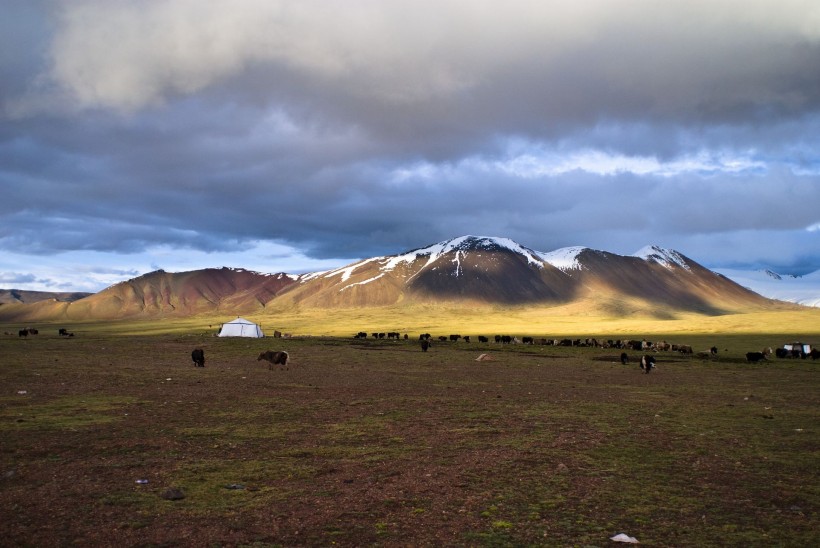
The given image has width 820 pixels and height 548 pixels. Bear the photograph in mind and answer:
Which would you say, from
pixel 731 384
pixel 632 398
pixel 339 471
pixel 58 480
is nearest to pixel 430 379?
pixel 632 398

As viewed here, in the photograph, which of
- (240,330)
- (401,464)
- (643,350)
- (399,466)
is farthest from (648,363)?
(240,330)

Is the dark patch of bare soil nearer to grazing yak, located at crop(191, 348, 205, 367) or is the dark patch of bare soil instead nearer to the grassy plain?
the grassy plain

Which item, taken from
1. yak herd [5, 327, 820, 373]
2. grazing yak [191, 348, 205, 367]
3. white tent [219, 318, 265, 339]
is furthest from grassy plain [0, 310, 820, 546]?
white tent [219, 318, 265, 339]

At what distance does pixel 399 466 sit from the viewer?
40.9 feet

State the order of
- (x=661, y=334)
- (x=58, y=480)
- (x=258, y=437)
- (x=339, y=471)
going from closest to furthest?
(x=58, y=480), (x=339, y=471), (x=258, y=437), (x=661, y=334)

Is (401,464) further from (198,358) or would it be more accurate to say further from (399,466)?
(198,358)

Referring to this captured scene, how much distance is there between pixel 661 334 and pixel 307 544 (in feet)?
302

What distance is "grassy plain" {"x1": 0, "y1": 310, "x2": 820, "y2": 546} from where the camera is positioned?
8.74 metres

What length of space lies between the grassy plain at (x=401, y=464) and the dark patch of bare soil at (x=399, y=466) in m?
0.05

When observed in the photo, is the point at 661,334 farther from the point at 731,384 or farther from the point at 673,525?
the point at 673,525

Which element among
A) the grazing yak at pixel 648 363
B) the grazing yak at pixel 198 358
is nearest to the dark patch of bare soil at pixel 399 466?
the grazing yak at pixel 198 358

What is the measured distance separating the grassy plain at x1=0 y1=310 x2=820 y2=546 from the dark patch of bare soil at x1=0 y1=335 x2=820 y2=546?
0.17 feet

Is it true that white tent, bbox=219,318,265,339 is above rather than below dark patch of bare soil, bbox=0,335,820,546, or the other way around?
above

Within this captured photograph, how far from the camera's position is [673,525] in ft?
29.2
